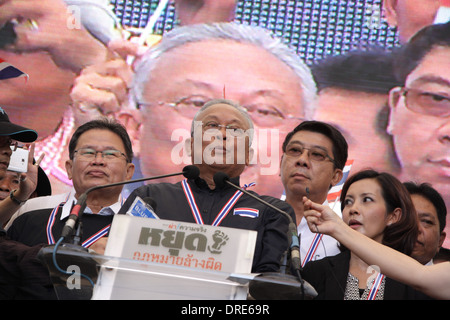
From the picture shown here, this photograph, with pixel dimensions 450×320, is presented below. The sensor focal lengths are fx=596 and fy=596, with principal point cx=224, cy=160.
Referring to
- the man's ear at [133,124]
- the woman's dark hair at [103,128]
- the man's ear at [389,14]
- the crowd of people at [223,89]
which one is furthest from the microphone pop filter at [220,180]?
the man's ear at [389,14]

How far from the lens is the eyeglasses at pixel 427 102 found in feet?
A: 14.5

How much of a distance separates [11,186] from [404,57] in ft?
9.53

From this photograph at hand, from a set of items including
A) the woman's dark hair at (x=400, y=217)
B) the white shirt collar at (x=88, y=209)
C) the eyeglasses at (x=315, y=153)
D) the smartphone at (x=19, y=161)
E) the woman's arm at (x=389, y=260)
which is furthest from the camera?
the smartphone at (x=19, y=161)

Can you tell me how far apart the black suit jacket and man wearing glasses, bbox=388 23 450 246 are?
203 centimetres

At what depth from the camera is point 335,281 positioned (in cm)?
238

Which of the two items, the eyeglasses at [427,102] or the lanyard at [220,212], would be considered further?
the eyeglasses at [427,102]

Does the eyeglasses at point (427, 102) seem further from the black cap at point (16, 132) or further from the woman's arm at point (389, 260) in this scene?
the black cap at point (16, 132)

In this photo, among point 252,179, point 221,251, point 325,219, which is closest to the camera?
point 221,251

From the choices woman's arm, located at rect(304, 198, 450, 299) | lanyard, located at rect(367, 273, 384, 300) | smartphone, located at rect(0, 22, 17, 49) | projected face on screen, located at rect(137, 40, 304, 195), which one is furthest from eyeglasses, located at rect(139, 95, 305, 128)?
woman's arm, located at rect(304, 198, 450, 299)

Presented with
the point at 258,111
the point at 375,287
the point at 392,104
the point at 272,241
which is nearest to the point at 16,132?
the point at 272,241

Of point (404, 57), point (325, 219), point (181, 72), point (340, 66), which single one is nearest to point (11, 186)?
point (181, 72)

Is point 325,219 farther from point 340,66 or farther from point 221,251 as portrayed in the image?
point 340,66

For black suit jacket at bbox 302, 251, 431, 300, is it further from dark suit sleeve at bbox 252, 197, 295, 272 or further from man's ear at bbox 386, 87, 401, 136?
man's ear at bbox 386, 87, 401, 136

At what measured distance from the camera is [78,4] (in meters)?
4.52
